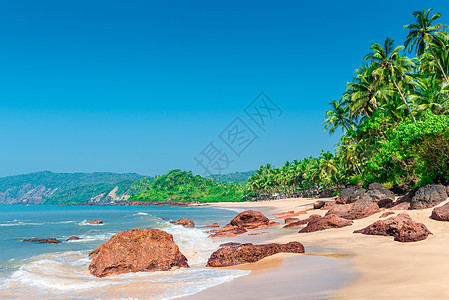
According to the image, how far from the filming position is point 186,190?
166 metres

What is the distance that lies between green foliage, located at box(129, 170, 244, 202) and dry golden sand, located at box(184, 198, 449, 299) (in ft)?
445

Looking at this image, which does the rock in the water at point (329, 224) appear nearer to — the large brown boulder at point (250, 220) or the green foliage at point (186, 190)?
the large brown boulder at point (250, 220)

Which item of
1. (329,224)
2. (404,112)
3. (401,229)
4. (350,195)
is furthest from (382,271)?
(404,112)

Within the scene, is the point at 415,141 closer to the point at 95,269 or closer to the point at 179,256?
the point at 179,256

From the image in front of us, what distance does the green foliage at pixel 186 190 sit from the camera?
15188 centimetres

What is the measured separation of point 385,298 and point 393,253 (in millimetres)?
5419

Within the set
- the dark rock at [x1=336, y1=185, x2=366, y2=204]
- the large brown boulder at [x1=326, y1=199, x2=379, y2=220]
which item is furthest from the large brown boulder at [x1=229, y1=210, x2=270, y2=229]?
the dark rock at [x1=336, y1=185, x2=366, y2=204]

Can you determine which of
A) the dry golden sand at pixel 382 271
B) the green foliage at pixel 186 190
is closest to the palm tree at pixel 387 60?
the dry golden sand at pixel 382 271

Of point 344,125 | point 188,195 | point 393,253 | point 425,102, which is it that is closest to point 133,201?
point 188,195

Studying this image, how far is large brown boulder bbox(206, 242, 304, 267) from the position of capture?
1065 centimetres

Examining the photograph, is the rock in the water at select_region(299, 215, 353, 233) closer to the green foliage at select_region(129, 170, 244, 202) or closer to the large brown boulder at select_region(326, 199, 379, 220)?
the large brown boulder at select_region(326, 199, 379, 220)

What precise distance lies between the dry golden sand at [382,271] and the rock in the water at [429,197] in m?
5.18

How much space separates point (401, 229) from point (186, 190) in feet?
516

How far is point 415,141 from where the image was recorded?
69.2 ft
